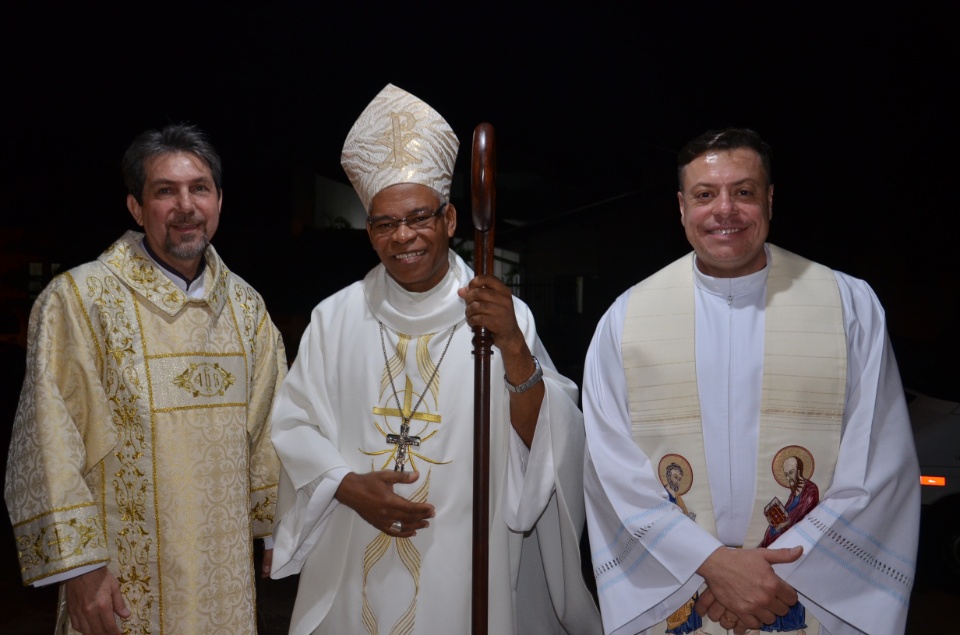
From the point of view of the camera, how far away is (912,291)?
23.1ft

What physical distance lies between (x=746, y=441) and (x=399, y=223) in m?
1.10

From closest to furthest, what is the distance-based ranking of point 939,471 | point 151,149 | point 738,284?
point 738,284 → point 151,149 → point 939,471

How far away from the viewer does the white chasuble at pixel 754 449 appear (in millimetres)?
2070

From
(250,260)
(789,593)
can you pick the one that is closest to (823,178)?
(250,260)

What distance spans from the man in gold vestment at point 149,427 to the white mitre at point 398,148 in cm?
51

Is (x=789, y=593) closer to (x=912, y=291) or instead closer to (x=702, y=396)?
(x=702, y=396)

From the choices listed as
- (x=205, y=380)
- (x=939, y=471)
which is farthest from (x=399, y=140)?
(x=939, y=471)

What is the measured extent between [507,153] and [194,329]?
7.49m

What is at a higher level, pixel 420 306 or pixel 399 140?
pixel 399 140

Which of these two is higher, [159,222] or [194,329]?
[159,222]

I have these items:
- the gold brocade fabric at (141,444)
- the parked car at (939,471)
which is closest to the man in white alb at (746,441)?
the gold brocade fabric at (141,444)

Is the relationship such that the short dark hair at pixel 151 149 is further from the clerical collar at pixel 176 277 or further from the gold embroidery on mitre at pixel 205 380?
the gold embroidery on mitre at pixel 205 380

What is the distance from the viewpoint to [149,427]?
8.18 ft

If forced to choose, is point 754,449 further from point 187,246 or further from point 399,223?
point 187,246
